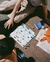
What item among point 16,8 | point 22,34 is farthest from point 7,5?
point 22,34

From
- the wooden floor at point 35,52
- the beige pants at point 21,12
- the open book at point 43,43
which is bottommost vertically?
the wooden floor at point 35,52

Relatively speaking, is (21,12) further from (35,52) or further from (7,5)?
(35,52)

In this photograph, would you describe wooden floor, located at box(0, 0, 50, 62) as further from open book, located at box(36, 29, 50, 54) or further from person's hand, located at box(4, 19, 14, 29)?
person's hand, located at box(4, 19, 14, 29)

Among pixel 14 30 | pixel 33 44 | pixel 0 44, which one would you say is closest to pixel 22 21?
pixel 14 30

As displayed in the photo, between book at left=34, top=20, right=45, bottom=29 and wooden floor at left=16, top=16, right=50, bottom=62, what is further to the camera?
book at left=34, top=20, right=45, bottom=29

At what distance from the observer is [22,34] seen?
1.54m

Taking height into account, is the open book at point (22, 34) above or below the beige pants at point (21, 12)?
below

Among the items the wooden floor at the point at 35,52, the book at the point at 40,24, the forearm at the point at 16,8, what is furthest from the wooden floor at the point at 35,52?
the forearm at the point at 16,8

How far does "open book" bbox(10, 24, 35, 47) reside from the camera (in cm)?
151

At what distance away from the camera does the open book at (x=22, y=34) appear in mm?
1508

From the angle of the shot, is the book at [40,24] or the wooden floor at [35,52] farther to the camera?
the book at [40,24]

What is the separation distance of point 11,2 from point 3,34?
0.79ft

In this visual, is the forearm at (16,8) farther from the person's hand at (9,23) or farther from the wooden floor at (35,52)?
the wooden floor at (35,52)

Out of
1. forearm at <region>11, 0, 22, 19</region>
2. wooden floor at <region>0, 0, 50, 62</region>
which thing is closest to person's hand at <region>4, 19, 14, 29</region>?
forearm at <region>11, 0, 22, 19</region>
